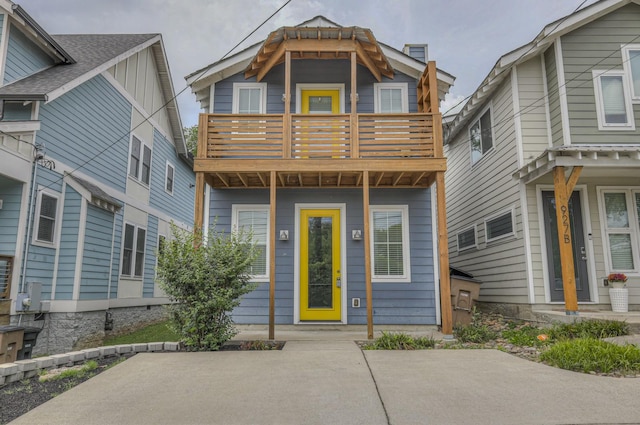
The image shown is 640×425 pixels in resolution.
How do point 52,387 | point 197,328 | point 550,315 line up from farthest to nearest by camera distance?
point 550,315, point 197,328, point 52,387

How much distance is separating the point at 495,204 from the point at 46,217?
8919 millimetres

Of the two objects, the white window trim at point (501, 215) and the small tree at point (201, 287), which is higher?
the white window trim at point (501, 215)

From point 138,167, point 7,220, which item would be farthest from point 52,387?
point 138,167

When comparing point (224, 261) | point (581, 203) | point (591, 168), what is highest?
point (591, 168)

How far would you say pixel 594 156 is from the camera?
6.57m

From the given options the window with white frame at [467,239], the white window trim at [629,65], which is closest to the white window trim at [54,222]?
the window with white frame at [467,239]

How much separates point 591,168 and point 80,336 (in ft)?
32.1

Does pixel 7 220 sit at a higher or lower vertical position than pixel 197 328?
higher

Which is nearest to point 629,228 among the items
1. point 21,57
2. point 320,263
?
point 320,263

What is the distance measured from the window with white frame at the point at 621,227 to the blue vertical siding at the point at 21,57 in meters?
11.2

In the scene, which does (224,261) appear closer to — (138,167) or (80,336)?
(80,336)

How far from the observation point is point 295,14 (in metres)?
9.30

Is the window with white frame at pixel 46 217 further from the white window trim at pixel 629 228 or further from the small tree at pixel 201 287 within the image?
the white window trim at pixel 629 228

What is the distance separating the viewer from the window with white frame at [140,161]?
35.0 feet
